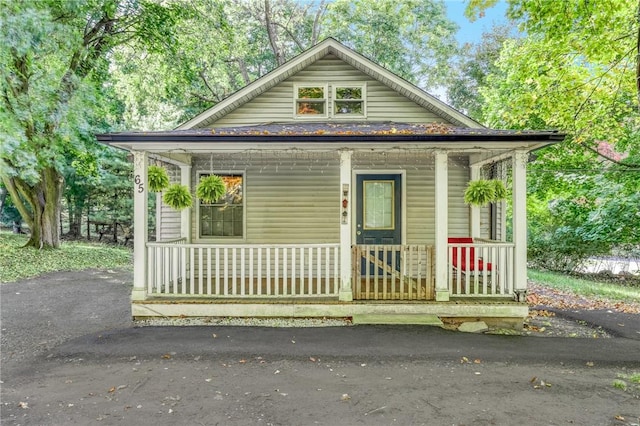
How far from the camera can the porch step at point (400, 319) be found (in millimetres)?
6066

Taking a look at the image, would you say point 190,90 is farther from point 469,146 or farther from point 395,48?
point 469,146

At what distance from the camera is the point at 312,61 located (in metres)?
8.83

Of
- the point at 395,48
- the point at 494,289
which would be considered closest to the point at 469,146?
the point at 494,289

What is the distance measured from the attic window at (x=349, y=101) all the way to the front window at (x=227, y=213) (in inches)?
111

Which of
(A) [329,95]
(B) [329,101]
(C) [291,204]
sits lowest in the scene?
(C) [291,204]

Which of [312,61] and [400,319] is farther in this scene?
[312,61]

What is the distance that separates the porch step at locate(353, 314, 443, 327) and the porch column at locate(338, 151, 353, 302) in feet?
1.28

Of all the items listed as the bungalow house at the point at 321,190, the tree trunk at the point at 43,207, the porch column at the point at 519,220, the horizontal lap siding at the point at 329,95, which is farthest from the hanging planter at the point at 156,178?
the tree trunk at the point at 43,207

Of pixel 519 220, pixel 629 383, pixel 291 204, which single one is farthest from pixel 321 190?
pixel 629 383

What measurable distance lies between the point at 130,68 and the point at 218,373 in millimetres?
14412

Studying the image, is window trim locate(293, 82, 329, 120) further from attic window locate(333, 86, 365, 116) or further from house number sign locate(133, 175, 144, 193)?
house number sign locate(133, 175, 144, 193)

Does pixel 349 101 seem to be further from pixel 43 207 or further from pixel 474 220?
pixel 43 207

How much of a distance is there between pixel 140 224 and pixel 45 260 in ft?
28.6

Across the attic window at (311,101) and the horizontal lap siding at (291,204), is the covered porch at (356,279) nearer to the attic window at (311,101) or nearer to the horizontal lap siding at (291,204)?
the horizontal lap siding at (291,204)
